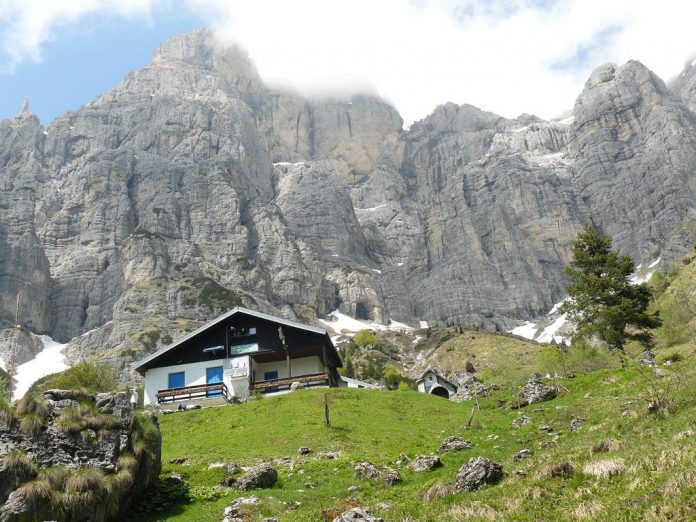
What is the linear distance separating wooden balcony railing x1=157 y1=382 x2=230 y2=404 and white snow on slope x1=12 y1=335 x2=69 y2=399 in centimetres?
12151

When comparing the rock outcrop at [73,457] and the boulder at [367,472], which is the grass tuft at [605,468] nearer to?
the boulder at [367,472]

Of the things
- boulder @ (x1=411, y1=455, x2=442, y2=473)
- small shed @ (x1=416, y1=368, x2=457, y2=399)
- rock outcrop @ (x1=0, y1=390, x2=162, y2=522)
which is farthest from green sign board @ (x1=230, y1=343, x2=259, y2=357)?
boulder @ (x1=411, y1=455, x2=442, y2=473)

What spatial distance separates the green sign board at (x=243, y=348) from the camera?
48250 millimetres

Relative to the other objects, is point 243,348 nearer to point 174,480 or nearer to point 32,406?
point 174,480

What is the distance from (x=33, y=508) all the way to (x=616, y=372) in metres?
28.2

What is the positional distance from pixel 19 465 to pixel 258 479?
7.42 meters

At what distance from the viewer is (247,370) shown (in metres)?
46.7

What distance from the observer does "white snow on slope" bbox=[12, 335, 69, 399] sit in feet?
506

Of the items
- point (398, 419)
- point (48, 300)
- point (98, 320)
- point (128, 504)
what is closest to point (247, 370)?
point (398, 419)

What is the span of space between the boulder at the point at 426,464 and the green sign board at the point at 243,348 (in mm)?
30405

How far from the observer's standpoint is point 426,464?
19094 millimetres

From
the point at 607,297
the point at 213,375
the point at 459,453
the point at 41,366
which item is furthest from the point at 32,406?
the point at 41,366

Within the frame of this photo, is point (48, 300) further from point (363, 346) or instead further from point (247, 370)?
point (247, 370)

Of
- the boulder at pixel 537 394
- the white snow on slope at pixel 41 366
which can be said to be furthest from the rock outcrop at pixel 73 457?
the white snow on slope at pixel 41 366
